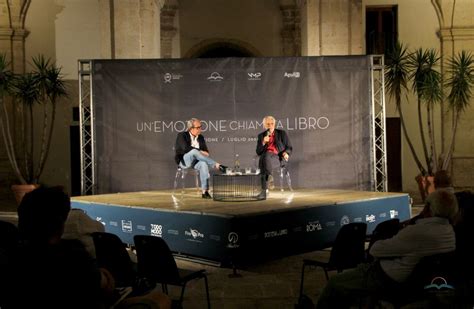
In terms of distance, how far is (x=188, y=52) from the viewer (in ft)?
53.1

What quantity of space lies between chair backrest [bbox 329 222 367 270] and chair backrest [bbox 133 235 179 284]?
1.26 meters

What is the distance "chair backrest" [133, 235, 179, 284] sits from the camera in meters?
4.16

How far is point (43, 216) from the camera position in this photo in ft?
7.68

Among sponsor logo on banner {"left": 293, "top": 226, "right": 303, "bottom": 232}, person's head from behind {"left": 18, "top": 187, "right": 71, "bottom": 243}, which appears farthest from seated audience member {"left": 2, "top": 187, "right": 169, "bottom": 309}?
sponsor logo on banner {"left": 293, "top": 226, "right": 303, "bottom": 232}

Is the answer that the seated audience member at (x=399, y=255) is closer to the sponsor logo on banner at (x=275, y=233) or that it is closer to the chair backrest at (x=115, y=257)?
the chair backrest at (x=115, y=257)

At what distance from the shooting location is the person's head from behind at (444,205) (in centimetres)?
359

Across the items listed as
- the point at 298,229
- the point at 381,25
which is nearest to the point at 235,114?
the point at 298,229

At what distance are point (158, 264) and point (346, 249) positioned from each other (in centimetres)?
147

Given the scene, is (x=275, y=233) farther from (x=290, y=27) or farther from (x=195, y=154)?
(x=290, y=27)

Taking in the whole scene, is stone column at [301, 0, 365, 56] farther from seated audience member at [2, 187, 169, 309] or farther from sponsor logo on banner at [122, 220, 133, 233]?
seated audience member at [2, 187, 169, 309]

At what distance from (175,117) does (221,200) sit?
2.94 metres

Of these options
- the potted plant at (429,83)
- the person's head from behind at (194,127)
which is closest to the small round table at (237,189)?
the person's head from behind at (194,127)

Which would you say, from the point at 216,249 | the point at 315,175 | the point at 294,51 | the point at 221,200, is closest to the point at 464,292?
the point at 216,249

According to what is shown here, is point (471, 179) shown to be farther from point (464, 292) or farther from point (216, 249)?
point (464, 292)
